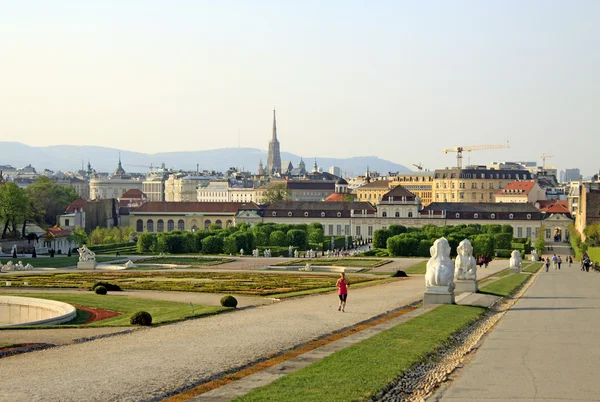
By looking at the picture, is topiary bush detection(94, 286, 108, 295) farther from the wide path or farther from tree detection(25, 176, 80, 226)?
tree detection(25, 176, 80, 226)

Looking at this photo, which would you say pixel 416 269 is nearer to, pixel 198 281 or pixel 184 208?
pixel 198 281

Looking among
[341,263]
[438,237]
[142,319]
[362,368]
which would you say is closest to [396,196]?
[438,237]

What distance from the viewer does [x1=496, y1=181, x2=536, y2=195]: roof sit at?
6609 inches

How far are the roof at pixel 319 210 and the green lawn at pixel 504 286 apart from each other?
73341 mm

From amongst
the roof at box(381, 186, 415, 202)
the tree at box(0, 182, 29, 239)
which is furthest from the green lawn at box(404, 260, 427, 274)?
the roof at box(381, 186, 415, 202)

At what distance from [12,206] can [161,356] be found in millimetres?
76359

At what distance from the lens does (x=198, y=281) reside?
170 ft

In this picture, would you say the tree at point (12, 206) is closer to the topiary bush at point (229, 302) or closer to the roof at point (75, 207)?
the roof at point (75, 207)

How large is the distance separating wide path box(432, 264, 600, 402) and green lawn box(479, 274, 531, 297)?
5.37 m

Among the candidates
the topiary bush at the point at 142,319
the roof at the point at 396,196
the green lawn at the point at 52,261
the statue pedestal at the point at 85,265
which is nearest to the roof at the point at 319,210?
the roof at the point at 396,196

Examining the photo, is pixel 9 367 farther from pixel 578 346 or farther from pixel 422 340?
pixel 578 346

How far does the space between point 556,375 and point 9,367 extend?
1128 centimetres

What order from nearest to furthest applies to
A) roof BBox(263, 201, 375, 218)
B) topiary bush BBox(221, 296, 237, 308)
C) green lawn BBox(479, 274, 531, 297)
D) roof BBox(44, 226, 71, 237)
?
Result: topiary bush BBox(221, 296, 237, 308)
green lawn BBox(479, 274, 531, 297)
roof BBox(44, 226, 71, 237)
roof BBox(263, 201, 375, 218)

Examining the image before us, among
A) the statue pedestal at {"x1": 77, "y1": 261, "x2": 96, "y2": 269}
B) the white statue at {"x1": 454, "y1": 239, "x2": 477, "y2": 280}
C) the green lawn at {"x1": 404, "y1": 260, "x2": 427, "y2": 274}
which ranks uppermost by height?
the white statue at {"x1": 454, "y1": 239, "x2": 477, "y2": 280}
